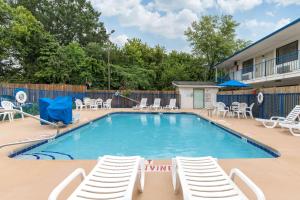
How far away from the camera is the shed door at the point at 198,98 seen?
891 inches

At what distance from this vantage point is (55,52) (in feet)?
76.6

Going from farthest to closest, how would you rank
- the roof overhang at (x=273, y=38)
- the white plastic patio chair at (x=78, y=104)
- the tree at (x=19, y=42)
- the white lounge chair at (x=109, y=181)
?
the tree at (x=19, y=42)
the white plastic patio chair at (x=78, y=104)
the roof overhang at (x=273, y=38)
the white lounge chair at (x=109, y=181)

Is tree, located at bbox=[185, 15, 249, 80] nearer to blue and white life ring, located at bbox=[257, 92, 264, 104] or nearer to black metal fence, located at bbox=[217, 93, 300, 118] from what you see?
black metal fence, located at bbox=[217, 93, 300, 118]

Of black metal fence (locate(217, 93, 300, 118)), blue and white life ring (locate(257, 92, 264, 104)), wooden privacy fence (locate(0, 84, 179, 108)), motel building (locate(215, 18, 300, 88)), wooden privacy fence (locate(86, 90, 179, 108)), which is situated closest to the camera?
black metal fence (locate(217, 93, 300, 118))

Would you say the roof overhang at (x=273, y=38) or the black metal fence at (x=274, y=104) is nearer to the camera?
the black metal fence at (x=274, y=104)

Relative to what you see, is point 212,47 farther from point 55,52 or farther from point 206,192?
point 206,192

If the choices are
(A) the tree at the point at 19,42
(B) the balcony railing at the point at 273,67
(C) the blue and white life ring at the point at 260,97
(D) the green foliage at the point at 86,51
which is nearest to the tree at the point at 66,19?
(D) the green foliage at the point at 86,51

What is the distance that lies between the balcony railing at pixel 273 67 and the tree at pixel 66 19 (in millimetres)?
19274

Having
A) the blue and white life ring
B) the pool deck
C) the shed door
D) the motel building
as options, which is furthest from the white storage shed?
the pool deck

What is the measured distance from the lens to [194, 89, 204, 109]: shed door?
22641 millimetres

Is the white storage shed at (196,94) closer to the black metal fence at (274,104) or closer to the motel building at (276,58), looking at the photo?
the motel building at (276,58)

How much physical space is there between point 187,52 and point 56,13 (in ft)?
53.8

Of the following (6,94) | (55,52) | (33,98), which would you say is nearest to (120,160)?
(6,94)

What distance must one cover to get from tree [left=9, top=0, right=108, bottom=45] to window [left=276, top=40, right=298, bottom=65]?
72.8 ft
